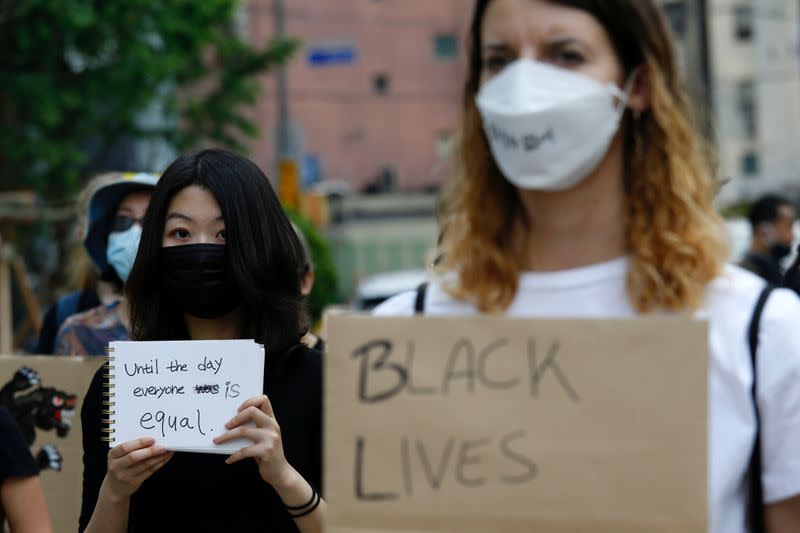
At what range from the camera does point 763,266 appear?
8148 mm

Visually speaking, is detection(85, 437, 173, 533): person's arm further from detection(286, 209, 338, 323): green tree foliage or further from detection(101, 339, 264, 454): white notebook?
detection(286, 209, 338, 323): green tree foliage

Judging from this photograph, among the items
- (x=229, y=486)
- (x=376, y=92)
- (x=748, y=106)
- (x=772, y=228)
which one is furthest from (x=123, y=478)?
(x=376, y=92)

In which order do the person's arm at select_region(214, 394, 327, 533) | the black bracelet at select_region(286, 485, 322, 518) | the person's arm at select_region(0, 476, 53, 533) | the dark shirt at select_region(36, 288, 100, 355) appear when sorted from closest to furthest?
the person's arm at select_region(214, 394, 327, 533), the black bracelet at select_region(286, 485, 322, 518), the person's arm at select_region(0, 476, 53, 533), the dark shirt at select_region(36, 288, 100, 355)

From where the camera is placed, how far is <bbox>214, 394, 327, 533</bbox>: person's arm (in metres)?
2.65

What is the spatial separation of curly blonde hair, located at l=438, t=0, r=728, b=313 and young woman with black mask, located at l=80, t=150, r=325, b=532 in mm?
642

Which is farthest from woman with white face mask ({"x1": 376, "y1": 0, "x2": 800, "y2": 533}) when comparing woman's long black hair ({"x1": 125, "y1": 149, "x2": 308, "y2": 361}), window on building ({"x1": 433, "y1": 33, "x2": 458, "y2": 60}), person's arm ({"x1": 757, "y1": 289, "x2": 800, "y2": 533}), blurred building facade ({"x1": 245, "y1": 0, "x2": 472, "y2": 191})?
window on building ({"x1": 433, "y1": 33, "x2": 458, "y2": 60})

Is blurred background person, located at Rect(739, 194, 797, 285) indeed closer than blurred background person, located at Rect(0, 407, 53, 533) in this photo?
No

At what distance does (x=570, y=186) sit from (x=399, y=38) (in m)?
43.6

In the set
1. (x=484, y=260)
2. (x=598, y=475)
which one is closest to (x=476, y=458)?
(x=598, y=475)

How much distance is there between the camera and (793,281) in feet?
9.64

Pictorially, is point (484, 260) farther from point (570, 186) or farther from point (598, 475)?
point (598, 475)

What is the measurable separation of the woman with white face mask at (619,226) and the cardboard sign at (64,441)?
64.2 inches

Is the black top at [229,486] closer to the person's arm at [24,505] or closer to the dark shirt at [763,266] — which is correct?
the person's arm at [24,505]

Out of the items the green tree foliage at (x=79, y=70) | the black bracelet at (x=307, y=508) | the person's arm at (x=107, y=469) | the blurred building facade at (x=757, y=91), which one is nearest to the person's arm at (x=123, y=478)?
the person's arm at (x=107, y=469)
